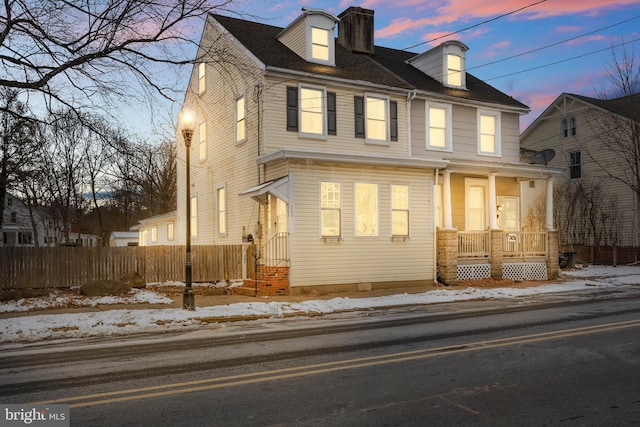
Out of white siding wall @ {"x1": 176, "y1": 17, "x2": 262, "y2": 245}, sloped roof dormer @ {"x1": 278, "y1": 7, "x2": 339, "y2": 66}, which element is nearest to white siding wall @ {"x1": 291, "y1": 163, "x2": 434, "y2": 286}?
white siding wall @ {"x1": 176, "y1": 17, "x2": 262, "y2": 245}

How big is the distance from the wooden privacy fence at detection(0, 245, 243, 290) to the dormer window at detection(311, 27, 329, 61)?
830cm

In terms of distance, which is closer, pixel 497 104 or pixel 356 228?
pixel 356 228

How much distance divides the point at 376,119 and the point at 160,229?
55.2ft

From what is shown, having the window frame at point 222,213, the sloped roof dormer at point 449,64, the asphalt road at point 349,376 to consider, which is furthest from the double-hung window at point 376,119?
the asphalt road at point 349,376

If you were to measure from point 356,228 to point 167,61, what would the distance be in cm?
880

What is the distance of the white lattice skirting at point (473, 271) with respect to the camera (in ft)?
70.6

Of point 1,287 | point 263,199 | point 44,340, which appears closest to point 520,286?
point 263,199

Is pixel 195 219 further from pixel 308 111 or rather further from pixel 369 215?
pixel 369 215

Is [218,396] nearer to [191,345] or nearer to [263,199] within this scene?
Answer: [191,345]

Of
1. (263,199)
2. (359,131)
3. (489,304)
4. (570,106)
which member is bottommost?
(489,304)

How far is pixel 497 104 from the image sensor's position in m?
25.0

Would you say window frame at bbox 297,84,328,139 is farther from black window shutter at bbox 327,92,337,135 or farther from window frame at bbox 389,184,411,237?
window frame at bbox 389,184,411,237

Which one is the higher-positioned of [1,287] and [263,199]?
[263,199]

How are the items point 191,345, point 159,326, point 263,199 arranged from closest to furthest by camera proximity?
point 191,345 < point 159,326 < point 263,199
